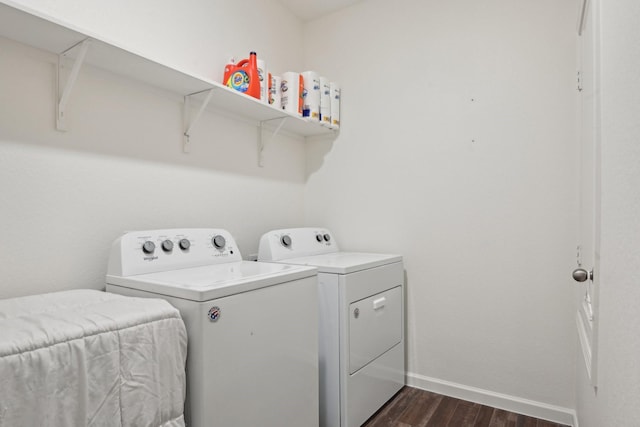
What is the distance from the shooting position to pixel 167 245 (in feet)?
4.96

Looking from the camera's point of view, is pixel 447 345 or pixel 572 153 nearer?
pixel 572 153

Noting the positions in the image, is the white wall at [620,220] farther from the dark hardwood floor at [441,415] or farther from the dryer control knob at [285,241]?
the dryer control knob at [285,241]

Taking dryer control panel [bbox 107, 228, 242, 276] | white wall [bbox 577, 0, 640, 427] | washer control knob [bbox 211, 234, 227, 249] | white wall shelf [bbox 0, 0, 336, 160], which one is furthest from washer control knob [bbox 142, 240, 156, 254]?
white wall [bbox 577, 0, 640, 427]

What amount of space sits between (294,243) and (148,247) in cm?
90

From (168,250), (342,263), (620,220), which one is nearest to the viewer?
(620,220)

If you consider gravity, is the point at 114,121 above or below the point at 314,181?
above

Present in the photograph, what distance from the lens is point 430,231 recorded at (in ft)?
7.30

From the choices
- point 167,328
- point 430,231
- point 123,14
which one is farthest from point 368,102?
point 167,328

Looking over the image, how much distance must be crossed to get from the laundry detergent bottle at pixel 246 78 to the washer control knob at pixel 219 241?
762 millimetres

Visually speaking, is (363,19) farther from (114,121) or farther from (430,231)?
(114,121)

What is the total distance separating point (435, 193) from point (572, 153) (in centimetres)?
71

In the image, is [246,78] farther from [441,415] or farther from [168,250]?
[441,415]

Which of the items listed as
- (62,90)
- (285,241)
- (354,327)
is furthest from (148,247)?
(354,327)

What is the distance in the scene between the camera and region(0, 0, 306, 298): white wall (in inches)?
50.1
